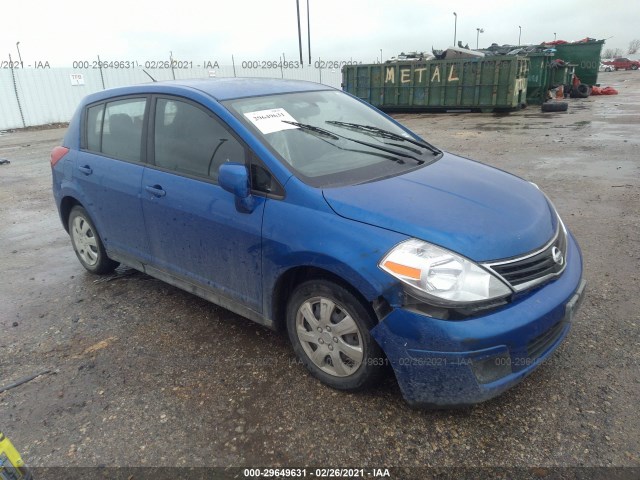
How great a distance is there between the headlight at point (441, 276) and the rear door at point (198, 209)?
0.89 metres

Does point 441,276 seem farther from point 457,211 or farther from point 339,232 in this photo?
point 339,232

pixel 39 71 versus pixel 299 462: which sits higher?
pixel 39 71

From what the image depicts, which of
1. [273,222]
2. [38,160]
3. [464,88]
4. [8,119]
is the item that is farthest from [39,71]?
[273,222]

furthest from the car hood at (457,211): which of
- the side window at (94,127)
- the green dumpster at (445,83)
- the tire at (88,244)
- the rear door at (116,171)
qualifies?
the green dumpster at (445,83)

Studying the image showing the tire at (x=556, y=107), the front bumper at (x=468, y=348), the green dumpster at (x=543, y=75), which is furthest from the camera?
the green dumpster at (x=543, y=75)

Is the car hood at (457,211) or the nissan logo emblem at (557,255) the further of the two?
the nissan logo emblem at (557,255)

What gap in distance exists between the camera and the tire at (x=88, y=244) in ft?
14.1

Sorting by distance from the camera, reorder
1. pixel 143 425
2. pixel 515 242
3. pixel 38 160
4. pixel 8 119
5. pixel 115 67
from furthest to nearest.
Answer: pixel 115 67
pixel 8 119
pixel 38 160
pixel 143 425
pixel 515 242

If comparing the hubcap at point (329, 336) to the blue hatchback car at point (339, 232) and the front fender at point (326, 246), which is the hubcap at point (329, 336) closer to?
the blue hatchback car at point (339, 232)

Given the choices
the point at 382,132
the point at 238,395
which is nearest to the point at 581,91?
the point at 382,132

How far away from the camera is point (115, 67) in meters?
23.8

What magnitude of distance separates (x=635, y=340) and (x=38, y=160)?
13.2 metres

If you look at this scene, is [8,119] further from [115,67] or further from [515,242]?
[515,242]

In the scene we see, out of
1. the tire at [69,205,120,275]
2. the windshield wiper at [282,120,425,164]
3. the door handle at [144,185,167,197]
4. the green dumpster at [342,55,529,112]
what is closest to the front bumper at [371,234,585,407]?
the windshield wiper at [282,120,425,164]
